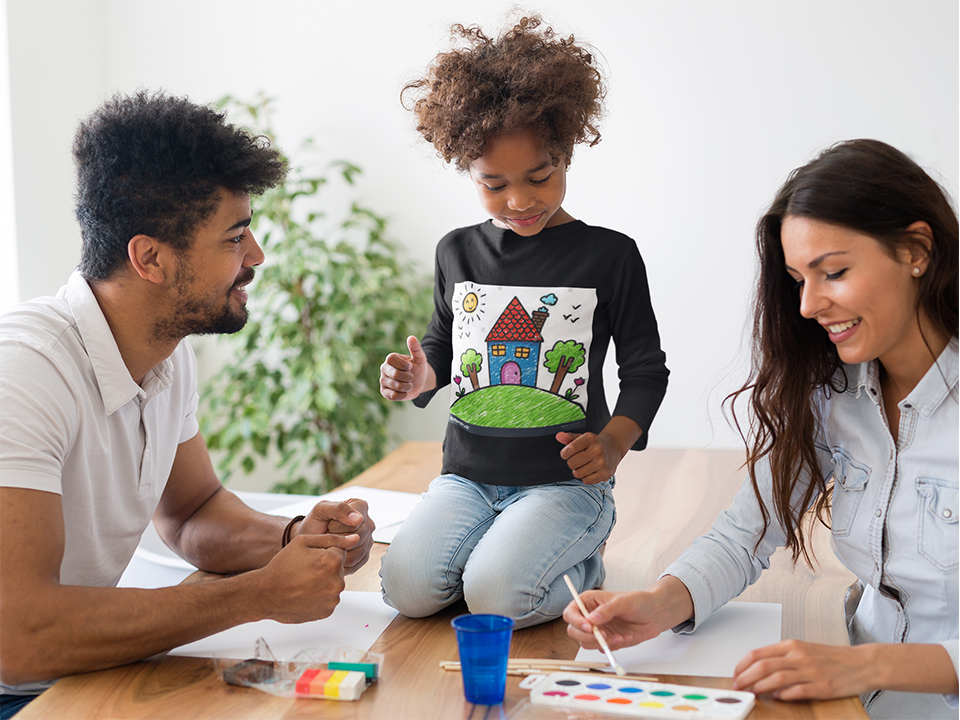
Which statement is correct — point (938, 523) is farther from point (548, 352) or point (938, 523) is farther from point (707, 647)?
point (548, 352)

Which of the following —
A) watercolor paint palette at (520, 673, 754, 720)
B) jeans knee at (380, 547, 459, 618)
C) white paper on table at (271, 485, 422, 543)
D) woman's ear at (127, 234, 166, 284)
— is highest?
woman's ear at (127, 234, 166, 284)

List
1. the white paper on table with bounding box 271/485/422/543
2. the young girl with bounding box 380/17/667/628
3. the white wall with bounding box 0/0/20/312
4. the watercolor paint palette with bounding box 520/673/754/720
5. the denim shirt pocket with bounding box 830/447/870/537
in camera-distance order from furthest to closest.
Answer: the white wall with bounding box 0/0/20/312 < the white paper on table with bounding box 271/485/422/543 < the young girl with bounding box 380/17/667/628 < the denim shirt pocket with bounding box 830/447/870/537 < the watercolor paint palette with bounding box 520/673/754/720

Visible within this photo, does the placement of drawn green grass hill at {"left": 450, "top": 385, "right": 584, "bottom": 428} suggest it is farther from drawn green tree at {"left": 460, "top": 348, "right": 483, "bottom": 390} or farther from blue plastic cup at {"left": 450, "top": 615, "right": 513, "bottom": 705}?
blue plastic cup at {"left": 450, "top": 615, "right": 513, "bottom": 705}

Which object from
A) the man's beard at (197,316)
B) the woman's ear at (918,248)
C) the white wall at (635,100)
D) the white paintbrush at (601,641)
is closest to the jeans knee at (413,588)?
the white paintbrush at (601,641)

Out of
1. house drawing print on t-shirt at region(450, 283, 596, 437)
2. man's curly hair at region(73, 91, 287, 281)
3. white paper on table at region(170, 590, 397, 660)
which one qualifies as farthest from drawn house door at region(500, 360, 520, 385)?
man's curly hair at region(73, 91, 287, 281)

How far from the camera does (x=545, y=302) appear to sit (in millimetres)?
1515

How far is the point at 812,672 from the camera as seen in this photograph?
96cm

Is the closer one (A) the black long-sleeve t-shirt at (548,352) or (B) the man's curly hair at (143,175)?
(B) the man's curly hair at (143,175)

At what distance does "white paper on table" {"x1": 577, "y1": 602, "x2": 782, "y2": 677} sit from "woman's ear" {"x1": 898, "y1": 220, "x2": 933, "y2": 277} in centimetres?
55

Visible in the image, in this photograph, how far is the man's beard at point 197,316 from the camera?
1.34 meters

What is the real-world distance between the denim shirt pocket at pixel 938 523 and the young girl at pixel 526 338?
46 centimetres

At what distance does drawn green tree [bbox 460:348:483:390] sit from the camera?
1.55 meters

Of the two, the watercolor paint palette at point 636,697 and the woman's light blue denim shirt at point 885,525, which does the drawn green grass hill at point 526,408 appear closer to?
the woman's light blue denim shirt at point 885,525

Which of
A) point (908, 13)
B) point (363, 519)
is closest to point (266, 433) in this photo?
point (363, 519)
